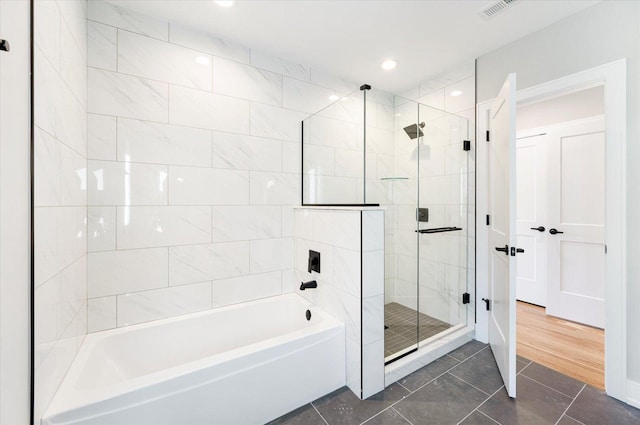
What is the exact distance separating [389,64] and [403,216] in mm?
1426

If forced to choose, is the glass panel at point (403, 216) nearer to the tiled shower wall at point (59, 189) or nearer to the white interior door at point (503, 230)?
the white interior door at point (503, 230)

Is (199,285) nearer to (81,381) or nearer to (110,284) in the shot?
(110,284)

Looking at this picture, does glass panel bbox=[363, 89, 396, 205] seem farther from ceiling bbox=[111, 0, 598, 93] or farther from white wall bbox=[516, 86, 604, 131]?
white wall bbox=[516, 86, 604, 131]

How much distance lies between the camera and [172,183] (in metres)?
1.92

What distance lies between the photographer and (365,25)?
198 centimetres

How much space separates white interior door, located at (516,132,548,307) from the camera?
321 cm

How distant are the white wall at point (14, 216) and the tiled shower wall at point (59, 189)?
0.28ft

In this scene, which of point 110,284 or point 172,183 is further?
point 172,183

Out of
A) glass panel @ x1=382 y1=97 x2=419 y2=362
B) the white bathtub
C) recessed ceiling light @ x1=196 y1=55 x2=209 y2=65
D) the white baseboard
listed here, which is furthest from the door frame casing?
recessed ceiling light @ x1=196 y1=55 x2=209 y2=65

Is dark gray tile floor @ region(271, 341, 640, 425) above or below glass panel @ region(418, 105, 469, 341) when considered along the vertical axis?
below

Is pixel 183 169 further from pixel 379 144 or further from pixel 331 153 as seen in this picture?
pixel 379 144

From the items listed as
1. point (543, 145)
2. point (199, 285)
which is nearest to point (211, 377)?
point (199, 285)

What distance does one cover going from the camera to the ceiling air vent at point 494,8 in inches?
68.3

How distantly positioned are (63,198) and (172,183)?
66cm
